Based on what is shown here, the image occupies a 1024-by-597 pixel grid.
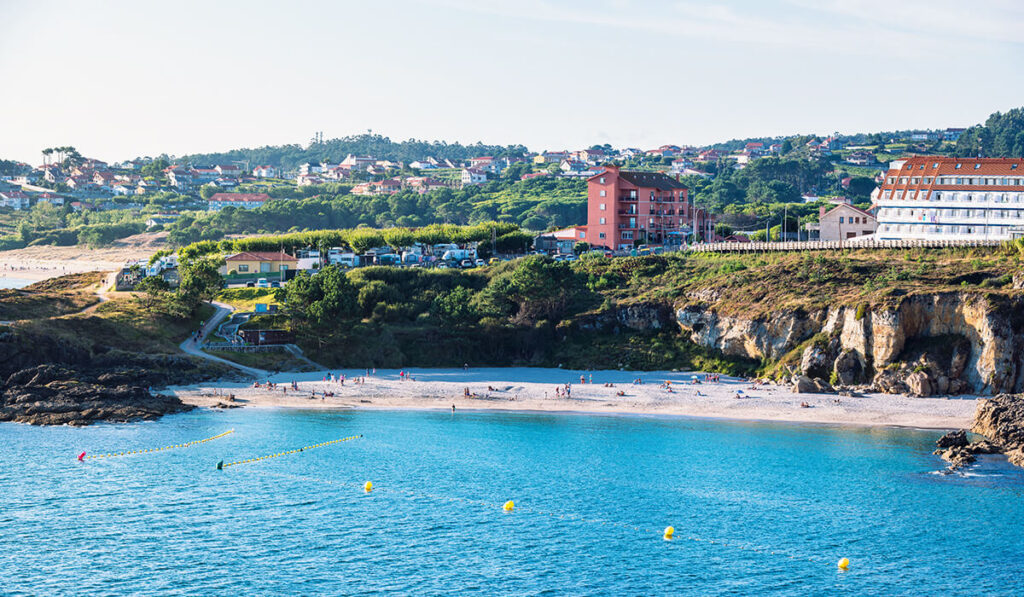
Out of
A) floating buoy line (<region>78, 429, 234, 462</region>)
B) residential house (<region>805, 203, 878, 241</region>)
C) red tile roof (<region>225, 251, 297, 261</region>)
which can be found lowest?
floating buoy line (<region>78, 429, 234, 462</region>)

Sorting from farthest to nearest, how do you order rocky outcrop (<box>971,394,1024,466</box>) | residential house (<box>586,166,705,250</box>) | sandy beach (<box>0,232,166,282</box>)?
sandy beach (<box>0,232,166,282</box>)
residential house (<box>586,166,705,250</box>)
rocky outcrop (<box>971,394,1024,466</box>)

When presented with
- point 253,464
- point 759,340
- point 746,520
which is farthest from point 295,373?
point 746,520

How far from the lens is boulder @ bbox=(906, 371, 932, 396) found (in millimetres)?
68812

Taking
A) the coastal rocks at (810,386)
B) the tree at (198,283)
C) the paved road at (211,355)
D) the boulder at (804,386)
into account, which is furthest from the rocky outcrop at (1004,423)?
the tree at (198,283)

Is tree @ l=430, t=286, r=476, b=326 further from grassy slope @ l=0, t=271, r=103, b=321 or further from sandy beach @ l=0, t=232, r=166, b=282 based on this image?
sandy beach @ l=0, t=232, r=166, b=282

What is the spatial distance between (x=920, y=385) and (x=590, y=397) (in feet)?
79.4

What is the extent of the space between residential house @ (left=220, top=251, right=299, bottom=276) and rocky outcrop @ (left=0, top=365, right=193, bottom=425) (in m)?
35.5

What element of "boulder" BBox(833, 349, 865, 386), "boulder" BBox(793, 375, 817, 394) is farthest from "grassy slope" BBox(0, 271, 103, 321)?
"boulder" BBox(833, 349, 865, 386)

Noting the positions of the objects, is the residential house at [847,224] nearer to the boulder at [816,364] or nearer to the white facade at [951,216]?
the white facade at [951,216]

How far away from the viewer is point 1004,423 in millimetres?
59219

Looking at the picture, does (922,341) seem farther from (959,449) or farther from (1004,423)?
(959,449)

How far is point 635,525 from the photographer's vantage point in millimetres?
46531

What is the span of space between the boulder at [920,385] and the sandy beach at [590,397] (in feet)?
2.52

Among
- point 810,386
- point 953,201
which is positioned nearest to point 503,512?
point 810,386
